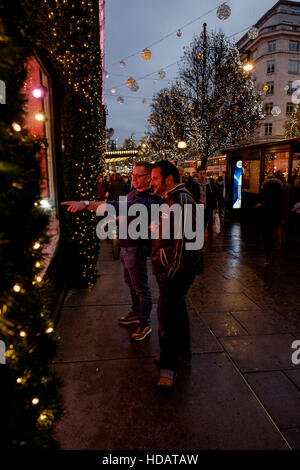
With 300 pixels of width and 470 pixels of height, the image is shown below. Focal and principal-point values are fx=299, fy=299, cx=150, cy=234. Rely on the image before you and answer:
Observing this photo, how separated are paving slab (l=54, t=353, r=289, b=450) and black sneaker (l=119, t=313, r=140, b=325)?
2.91ft

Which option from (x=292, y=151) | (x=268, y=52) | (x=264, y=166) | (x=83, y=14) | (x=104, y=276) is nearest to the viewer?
(x=83, y=14)

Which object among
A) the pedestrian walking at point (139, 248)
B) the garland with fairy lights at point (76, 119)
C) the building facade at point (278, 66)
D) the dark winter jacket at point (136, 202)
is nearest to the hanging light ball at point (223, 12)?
the garland with fairy lights at point (76, 119)

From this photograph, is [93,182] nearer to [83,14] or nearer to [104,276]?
[104,276]

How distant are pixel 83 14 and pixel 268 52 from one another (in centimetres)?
5385

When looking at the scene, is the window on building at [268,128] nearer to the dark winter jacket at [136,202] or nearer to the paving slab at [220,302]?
the paving slab at [220,302]

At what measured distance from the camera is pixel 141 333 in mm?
3766

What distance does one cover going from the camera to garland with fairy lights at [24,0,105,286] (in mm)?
4652

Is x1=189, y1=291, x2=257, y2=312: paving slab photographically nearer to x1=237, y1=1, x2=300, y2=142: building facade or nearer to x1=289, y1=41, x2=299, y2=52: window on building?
x1=237, y1=1, x2=300, y2=142: building facade

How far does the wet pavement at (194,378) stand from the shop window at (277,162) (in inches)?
316

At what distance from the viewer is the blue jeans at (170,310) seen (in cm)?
285

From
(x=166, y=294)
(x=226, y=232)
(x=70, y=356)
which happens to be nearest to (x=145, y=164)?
(x=166, y=294)

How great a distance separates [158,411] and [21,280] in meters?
1.93

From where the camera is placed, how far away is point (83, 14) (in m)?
4.98

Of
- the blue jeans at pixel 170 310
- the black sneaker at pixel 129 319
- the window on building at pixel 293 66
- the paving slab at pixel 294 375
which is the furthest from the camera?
the window on building at pixel 293 66
